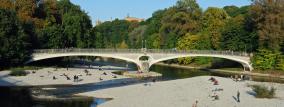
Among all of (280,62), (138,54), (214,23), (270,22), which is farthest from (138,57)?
(214,23)

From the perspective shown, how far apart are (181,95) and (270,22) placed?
39.7 m

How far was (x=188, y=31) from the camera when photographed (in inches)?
4921

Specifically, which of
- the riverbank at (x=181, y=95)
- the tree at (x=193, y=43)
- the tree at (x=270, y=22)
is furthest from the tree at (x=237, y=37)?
the riverbank at (x=181, y=95)

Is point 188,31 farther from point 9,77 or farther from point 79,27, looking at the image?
point 9,77

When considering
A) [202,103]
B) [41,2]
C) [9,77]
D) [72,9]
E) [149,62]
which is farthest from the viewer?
[72,9]

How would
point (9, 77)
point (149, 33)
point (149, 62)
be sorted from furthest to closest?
point (149, 33), point (149, 62), point (9, 77)

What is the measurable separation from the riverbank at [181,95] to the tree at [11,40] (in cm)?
2890

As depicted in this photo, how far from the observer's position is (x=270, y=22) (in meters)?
86.2

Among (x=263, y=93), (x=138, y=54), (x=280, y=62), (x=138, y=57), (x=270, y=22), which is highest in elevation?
(x=270, y=22)

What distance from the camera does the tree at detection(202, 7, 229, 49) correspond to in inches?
4392

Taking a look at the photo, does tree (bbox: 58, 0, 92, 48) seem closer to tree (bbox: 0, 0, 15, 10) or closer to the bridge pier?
tree (bbox: 0, 0, 15, 10)

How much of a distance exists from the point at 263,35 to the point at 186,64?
33.8 meters

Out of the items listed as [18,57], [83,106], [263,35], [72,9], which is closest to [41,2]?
[72,9]

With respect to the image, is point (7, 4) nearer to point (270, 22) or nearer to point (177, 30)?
point (177, 30)
